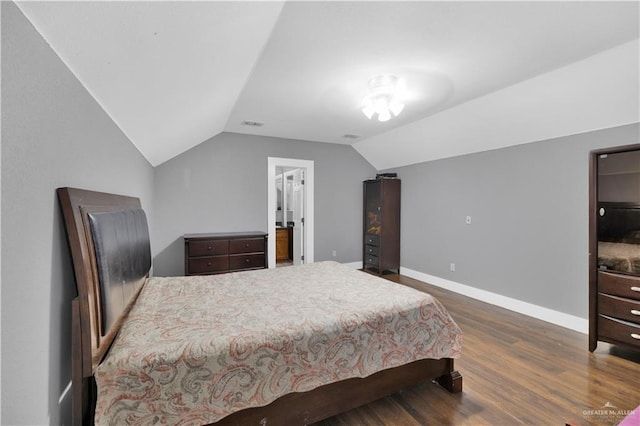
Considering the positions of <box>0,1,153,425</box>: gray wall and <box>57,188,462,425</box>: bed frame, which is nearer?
<box>0,1,153,425</box>: gray wall

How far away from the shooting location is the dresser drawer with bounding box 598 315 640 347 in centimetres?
234

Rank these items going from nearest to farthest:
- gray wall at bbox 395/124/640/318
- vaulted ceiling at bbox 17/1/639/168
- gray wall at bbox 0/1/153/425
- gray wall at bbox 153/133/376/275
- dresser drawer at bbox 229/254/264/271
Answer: gray wall at bbox 0/1/153/425, vaulted ceiling at bbox 17/1/639/168, gray wall at bbox 395/124/640/318, dresser drawer at bbox 229/254/264/271, gray wall at bbox 153/133/376/275

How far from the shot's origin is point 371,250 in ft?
18.2

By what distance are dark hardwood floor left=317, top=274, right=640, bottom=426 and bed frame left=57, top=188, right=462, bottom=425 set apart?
0.47ft

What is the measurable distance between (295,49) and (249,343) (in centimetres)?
202

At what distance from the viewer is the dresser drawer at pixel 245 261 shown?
405cm

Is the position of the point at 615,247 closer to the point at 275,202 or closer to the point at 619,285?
the point at 619,285

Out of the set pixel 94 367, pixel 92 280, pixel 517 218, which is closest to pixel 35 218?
pixel 92 280

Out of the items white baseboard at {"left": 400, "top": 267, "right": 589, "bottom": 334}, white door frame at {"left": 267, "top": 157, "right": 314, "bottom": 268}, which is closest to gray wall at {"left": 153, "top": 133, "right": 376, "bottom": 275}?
white door frame at {"left": 267, "top": 157, "right": 314, "bottom": 268}

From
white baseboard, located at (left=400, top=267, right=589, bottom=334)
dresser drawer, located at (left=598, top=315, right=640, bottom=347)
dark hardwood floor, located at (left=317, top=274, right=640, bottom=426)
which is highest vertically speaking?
dresser drawer, located at (left=598, top=315, right=640, bottom=347)

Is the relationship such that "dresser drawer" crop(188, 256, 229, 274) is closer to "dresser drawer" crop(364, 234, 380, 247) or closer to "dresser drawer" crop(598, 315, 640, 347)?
"dresser drawer" crop(364, 234, 380, 247)

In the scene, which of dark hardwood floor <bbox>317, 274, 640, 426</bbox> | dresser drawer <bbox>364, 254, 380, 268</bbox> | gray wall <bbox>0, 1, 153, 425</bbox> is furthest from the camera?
dresser drawer <bbox>364, 254, 380, 268</bbox>

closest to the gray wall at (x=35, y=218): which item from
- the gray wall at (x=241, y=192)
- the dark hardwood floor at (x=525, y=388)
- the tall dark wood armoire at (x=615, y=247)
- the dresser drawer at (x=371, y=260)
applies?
the dark hardwood floor at (x=525, y=388)

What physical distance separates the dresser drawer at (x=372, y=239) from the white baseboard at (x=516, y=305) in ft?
3.07
